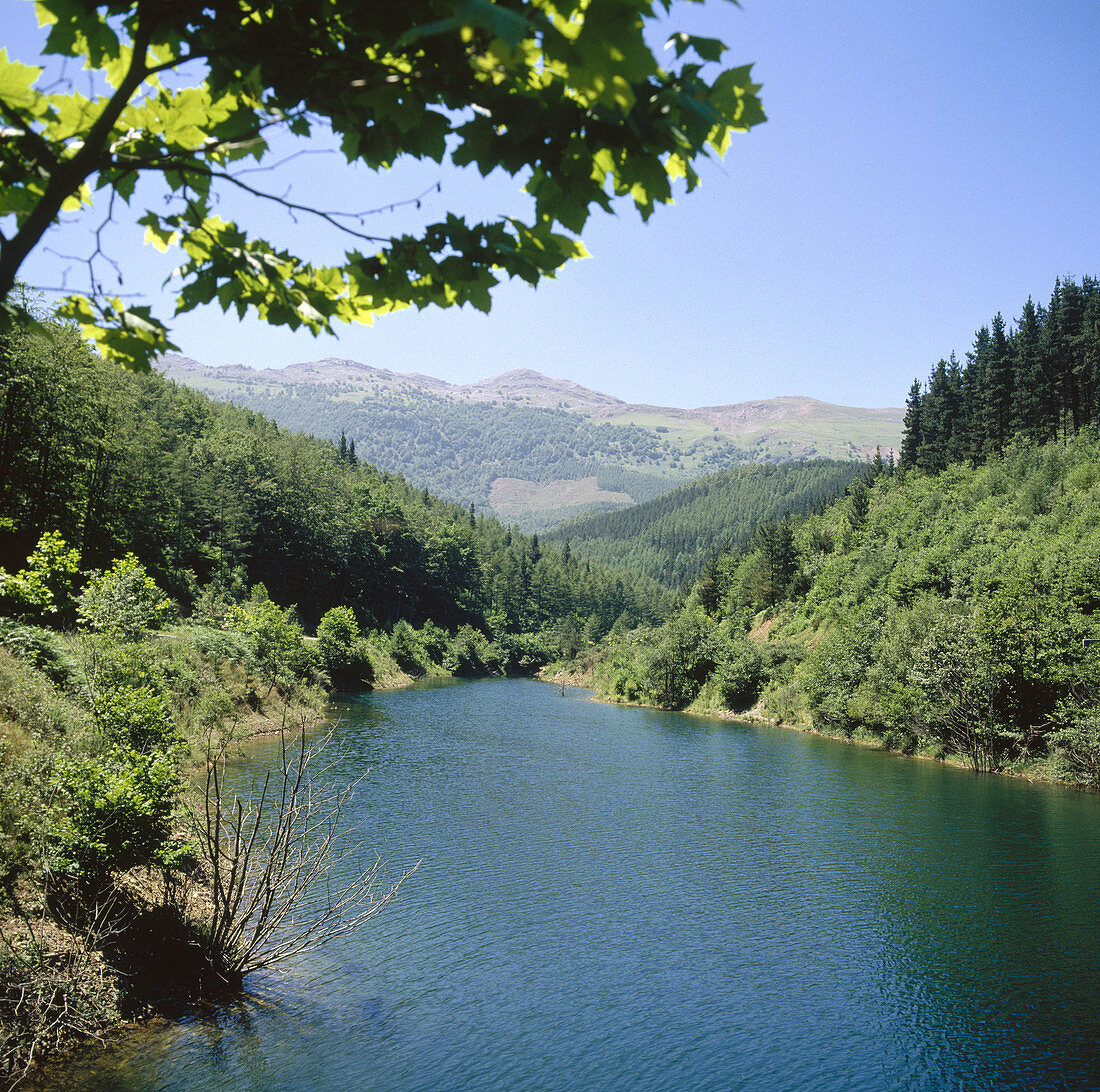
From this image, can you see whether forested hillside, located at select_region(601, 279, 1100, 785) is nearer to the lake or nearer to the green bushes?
the lake

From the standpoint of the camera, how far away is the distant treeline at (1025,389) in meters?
68.4

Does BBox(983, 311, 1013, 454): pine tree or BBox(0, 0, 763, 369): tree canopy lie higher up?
BBox(983, 311, 1013, 454): pine tree

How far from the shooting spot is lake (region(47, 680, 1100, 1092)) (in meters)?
11.0

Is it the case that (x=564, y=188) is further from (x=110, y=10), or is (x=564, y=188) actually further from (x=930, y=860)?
(x=930, y=860)

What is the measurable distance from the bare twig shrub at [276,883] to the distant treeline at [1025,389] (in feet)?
238

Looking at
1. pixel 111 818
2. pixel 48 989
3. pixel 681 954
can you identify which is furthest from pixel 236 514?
pixel 48 989

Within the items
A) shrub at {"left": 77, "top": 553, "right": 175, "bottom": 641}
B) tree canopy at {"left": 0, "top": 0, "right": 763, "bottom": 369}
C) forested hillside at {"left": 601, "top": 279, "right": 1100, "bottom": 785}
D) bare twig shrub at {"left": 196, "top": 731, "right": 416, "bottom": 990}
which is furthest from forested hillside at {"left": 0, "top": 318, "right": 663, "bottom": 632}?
forested hillside at {"left": 601, "top": 279, "right": 1100, "bottom": 785}

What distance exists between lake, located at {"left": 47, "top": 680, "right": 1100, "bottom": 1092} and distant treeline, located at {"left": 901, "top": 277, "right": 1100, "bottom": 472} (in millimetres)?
52576

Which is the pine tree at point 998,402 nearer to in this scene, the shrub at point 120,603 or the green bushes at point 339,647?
the green bushes at point 339,647

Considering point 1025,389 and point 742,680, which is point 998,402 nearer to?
point 1025,389

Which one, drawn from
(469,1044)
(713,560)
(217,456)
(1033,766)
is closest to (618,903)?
(469,1044)

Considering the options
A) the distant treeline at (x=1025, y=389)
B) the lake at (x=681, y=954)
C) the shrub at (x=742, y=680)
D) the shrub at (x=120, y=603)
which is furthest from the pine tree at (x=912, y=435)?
the shrub at (x=120, y=603)

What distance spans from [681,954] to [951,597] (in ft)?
128

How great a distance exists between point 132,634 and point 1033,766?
40.2m
